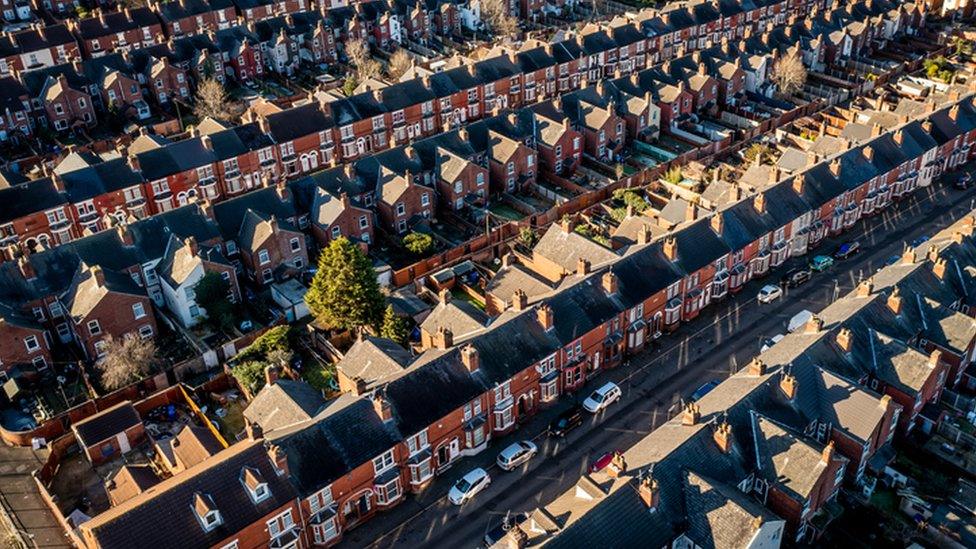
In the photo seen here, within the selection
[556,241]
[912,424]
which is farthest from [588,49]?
[912,424]

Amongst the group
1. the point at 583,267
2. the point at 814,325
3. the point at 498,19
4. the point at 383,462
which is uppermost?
the point at 498,19

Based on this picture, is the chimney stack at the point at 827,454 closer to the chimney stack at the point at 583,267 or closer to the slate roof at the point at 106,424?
the chimney stack at the point at 583,267

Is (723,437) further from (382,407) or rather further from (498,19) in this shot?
(498,19)

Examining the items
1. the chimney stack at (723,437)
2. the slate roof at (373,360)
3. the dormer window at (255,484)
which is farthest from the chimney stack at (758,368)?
the dormer window at (255,484)

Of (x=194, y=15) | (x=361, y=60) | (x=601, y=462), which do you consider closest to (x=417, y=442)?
(x=601, y=462)

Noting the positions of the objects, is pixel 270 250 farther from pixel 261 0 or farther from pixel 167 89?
pixel 261 0

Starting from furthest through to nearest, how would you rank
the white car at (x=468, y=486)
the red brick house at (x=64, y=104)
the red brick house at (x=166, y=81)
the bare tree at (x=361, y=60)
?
1. the bare tree at (x=361, y=60)
2. the red brick house at (x=166, y=81)
3. the red brick house at (x=64, y=104)
4. the white car at (x=468, y=486)

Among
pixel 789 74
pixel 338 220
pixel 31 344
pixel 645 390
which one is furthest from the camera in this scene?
pixel 789 74
